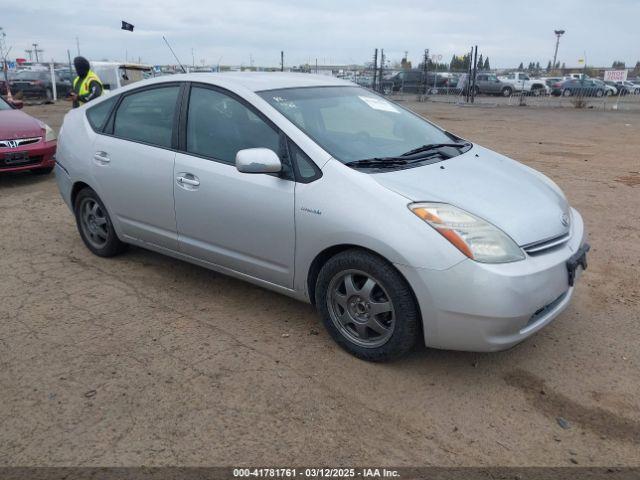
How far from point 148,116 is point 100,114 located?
0.70m

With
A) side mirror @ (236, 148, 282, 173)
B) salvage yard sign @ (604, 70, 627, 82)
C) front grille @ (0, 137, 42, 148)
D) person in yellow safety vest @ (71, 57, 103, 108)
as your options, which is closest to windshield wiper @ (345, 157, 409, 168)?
side mirror @ (236, 148, 282, 173)

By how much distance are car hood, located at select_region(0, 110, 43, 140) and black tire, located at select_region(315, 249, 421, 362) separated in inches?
251

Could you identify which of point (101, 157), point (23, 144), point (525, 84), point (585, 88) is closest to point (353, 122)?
point (101, 157)

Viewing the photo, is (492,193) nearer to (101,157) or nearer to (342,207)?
(342,207)

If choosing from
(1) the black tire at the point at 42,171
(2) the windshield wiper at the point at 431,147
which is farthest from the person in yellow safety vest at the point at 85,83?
(2) the windshield wiper at the point at 431,147

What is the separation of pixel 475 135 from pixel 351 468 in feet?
42.4

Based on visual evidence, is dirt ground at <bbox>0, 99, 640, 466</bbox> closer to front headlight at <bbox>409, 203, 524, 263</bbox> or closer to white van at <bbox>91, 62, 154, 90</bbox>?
front headlight at <bbox>409, 203, 524, 263</bbox>

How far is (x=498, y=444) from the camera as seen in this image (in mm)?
2555

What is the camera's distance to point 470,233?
9.24ft

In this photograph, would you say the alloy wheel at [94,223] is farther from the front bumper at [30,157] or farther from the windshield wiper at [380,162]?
the front bumper at [30,157]

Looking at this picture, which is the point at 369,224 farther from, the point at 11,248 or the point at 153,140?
the point at 11,248

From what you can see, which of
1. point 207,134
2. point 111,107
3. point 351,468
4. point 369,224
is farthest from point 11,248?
point 351,468

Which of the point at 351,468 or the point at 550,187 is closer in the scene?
the point at 351,468

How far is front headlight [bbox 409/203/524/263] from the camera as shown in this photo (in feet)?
9.10
